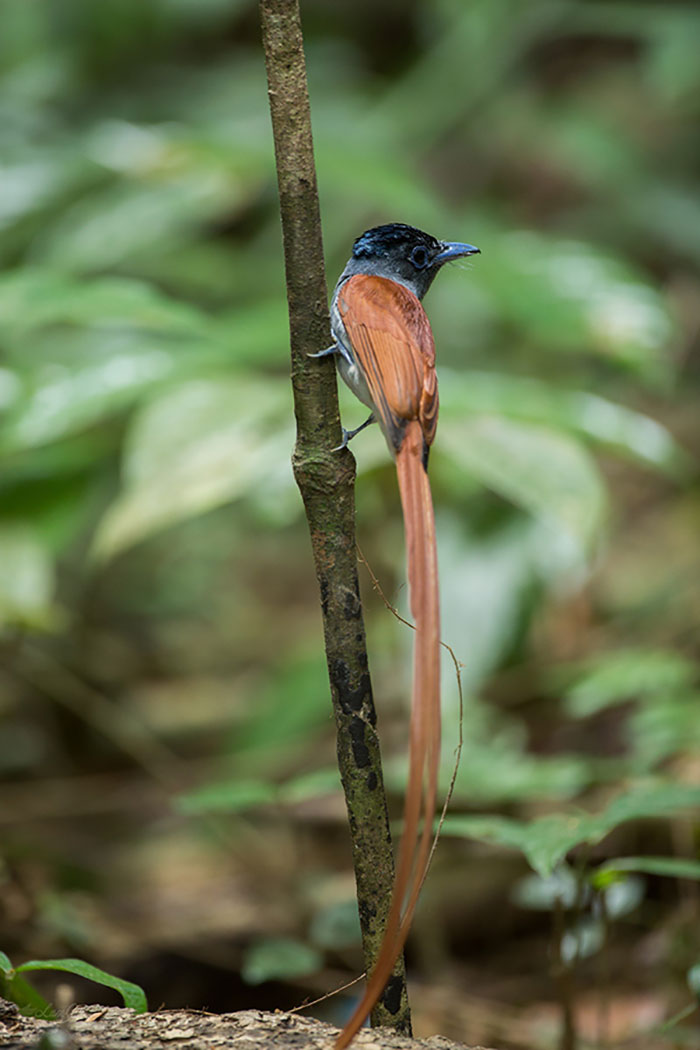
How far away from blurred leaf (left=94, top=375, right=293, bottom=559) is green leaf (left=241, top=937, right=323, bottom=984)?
3.22 feet

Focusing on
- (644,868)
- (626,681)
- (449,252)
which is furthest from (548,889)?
(449,252)

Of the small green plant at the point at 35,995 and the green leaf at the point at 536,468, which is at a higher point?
the green leaf at the point at 536,468

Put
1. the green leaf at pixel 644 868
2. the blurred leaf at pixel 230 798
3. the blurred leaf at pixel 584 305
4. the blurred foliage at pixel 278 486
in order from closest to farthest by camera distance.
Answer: the green leaf at pixel 644 868 < the blurred leaf at pixel 230 798 < the blurred foliage at pixel 278 486 < the blurred leaf at pixel 584 305

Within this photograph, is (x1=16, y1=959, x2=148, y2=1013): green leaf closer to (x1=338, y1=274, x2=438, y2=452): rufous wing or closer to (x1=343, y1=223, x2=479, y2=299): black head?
(x1=338, y1=274, x2=438, y2=452): rufous wing

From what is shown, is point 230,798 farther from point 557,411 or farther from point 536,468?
point 557,411

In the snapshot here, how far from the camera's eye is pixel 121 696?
4.72m

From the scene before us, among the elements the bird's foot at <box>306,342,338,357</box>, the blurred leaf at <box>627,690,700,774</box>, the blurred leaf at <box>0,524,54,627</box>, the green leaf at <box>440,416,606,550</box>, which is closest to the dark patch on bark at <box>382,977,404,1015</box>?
the bird's foot at <box>306,342,338,357</box>

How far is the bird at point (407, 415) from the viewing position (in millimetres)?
1114

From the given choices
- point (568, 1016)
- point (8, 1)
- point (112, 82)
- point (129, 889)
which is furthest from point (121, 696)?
point (8, 1)

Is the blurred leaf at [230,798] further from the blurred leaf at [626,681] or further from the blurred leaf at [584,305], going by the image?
the blurred leaf at [584,305]

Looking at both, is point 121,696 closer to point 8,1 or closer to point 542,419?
point 542,419

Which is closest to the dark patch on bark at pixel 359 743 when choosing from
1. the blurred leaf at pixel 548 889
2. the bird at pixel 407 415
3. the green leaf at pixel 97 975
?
the bird at pixel 407 415

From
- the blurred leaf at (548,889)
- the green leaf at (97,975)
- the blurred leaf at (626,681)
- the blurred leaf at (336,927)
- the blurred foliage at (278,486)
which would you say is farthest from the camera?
the blurred leaf at (626,681)

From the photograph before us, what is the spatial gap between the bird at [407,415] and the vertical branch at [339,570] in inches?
1.6
